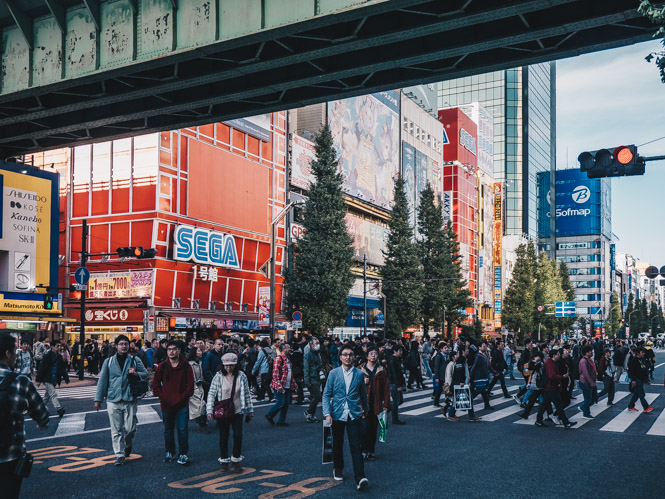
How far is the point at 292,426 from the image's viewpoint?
14016mm

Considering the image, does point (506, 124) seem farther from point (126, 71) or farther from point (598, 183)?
point (126, 71)

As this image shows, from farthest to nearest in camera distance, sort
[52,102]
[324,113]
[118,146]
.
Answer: [324,113], [118,146], [52,102]

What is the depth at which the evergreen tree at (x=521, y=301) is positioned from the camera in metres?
77.1

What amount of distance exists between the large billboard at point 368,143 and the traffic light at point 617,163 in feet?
152

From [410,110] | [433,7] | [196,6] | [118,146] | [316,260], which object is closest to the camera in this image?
[433,7]

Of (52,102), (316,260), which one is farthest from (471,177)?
(52,102)

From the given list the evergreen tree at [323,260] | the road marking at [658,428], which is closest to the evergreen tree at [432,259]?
the evergreen tree at [323,260]

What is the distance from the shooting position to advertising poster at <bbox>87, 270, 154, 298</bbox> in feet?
122

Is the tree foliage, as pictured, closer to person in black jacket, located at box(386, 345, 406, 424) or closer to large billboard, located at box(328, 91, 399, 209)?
person in black jacket, located at box(386, 345, 406, 424)

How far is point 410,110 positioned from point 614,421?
62408 mm

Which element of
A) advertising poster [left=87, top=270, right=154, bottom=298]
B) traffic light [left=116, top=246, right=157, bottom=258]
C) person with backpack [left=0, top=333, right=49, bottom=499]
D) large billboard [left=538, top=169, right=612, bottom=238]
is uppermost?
large billboard [left=538, top=169, right=612, bottom=238]

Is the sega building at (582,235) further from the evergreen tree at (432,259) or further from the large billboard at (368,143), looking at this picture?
the evergreen tree at (432,259)

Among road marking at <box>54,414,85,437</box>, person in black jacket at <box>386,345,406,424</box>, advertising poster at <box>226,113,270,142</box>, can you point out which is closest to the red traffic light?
person in black jacket at <box>386,345,406,424</box>

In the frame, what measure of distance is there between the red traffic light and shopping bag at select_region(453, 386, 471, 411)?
7184 millimetres
